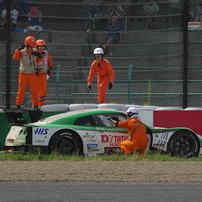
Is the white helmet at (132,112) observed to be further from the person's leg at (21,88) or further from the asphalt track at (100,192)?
the asphalt track at (100,192)

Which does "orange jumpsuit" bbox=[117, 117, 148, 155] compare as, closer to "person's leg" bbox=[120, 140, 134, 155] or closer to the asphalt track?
"person's leg" bbox=[120, 140, 134, 155]

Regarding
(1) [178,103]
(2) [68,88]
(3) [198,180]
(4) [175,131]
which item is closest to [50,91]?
(2) [68,88]

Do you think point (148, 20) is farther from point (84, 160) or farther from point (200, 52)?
point (84, 160)

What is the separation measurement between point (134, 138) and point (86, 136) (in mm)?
933

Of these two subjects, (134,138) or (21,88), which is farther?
(21,88)

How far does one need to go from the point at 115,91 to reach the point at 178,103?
2127mm

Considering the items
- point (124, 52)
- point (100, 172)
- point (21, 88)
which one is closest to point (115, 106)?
point (21, 88)

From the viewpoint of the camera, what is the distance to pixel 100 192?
22.6 ft

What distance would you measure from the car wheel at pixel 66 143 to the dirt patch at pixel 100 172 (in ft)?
3.22

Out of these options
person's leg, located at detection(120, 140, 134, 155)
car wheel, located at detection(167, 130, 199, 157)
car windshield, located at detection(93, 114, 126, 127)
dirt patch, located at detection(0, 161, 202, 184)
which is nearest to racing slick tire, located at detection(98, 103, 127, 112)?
car windshield, located at detection(93, 114, 126, 127)

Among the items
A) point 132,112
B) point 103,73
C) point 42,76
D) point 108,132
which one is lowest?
point 108,132

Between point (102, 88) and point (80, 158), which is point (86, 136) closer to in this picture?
point (80, 158)

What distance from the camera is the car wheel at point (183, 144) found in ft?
36.4

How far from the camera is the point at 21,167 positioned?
8.99m
